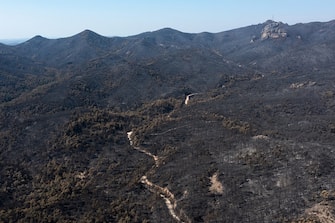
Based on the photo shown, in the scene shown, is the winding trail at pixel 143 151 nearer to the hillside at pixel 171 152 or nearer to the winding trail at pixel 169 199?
the hillside at pixel 171 152

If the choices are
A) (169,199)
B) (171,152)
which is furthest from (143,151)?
(169,199)

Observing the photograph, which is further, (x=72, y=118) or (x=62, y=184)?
(x=72, y=118)

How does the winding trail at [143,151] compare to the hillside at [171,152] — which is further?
the winding trail at [143,151]

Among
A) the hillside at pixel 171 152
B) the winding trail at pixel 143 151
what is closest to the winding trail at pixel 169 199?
the hillside at pixel 171 152

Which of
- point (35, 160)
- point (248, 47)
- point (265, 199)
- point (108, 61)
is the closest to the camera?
point (265, 199)

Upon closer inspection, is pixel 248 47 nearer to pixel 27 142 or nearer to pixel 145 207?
pixel 27 142

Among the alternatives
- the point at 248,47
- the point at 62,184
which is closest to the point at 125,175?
the point at 62,184

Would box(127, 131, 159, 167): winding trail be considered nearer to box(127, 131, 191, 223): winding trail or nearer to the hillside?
the hillside

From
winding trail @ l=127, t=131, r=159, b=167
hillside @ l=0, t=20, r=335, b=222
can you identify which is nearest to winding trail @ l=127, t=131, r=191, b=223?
hillside @ l=0, t=20, r=335, b=222

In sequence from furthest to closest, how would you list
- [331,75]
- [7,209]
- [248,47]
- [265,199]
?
[248,47], [331,75], [7,209], [265,199]
